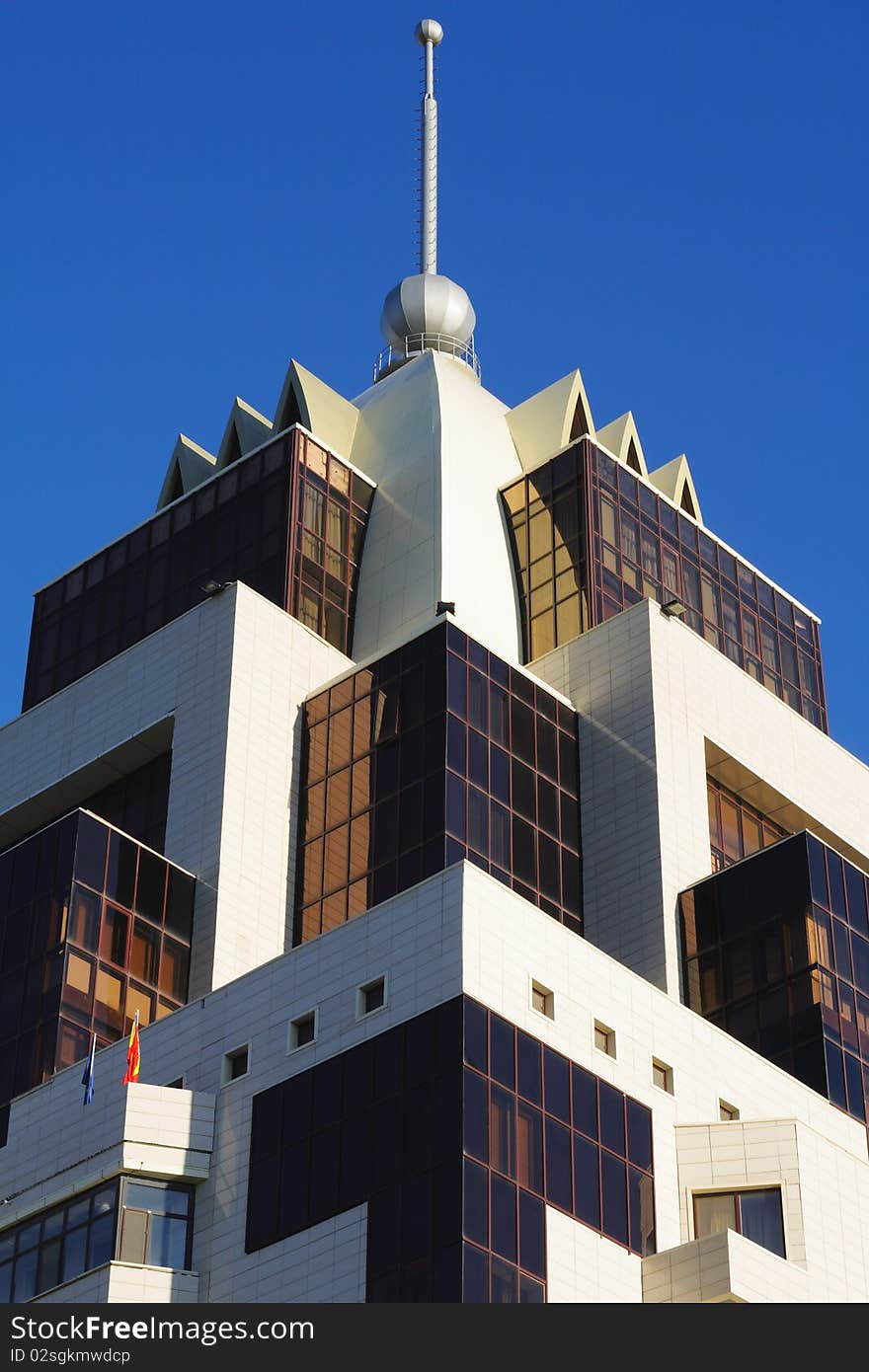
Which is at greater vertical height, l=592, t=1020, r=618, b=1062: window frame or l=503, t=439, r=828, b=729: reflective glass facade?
l=503, t=439, r=828, b=729: reflective glass facade

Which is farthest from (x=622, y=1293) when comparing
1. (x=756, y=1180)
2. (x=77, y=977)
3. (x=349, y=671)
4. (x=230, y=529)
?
(x=230, y=529)

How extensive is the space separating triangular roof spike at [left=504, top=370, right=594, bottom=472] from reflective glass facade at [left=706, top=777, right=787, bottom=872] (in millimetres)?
19930

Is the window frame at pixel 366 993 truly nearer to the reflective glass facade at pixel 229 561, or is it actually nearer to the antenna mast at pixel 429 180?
the reflective glass facade at pixel 229 561

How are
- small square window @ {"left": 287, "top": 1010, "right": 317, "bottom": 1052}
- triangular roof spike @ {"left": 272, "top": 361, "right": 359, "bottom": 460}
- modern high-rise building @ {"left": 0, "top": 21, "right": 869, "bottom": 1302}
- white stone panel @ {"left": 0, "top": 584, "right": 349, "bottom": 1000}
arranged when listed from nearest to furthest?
modern high-rise building @ {"left": 0, "top": 21, "right": 869, "bottom": 1302} < small square window @ {"left": 287, "top": 1010, "right": 317, "bottom": 1052} < white stone panel @ {"left": 0, "top": 584, "right": 349, "bottom": 1000} < triangular roof spike @ {"left": 272, "top": 361, "right": 359, "bottom": 460}

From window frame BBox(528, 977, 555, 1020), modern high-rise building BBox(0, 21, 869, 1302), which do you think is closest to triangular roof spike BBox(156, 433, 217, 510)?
modern high-rise building BBox(0, 21, 869, 1302)

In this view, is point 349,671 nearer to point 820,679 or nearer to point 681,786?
point 681,786

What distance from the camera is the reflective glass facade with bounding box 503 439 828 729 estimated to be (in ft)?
325

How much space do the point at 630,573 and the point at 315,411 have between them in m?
16.1

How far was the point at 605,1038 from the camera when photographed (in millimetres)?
73562

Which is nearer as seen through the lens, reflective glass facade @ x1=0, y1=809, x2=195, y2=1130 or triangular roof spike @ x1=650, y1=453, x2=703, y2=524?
reflective glass facade @ x1=0, y1=809, x2=195, y2=1130

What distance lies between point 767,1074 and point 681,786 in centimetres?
1325

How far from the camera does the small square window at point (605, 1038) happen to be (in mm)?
73125

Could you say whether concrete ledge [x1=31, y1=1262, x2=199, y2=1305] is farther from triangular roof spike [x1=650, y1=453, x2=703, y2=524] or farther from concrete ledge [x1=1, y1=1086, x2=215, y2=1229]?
triangular roof spike [x1=650, y1=453, x2=703, y2=524]

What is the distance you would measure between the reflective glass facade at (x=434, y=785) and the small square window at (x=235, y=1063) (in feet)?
36.2
